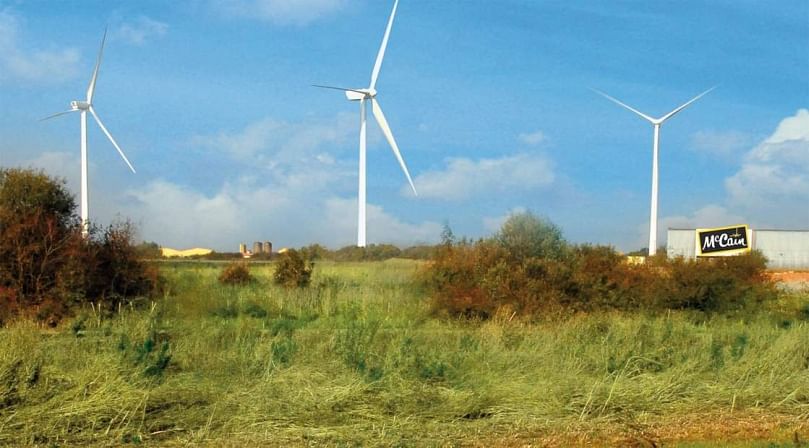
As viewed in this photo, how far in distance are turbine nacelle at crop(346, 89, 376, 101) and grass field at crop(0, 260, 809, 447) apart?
27680 millimetres

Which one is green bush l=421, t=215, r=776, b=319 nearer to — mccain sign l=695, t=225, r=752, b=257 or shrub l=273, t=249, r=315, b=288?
shrub l=273, t=249, r=315, b=288

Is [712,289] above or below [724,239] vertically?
below

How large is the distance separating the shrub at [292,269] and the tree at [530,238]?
854 cm

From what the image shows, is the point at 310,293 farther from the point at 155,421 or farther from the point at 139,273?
the point at 155,421

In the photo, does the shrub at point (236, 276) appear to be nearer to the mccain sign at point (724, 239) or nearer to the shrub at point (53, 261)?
the shrub at point (53, 261)

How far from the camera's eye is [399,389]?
11.3m

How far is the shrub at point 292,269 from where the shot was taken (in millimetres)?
31641

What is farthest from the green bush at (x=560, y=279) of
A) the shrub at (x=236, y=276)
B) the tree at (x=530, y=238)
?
the shrub at (x=236, y=276)

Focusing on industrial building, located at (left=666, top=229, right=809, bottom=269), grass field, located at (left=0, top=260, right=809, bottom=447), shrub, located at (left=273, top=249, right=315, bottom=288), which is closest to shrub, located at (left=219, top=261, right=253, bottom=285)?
shrub, located at (left=273, top=249, right=315, bottom=288)

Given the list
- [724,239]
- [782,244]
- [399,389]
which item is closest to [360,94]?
[724,239]

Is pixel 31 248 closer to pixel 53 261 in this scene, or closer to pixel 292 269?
pixel 53 261

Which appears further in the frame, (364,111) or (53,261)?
(364,111)

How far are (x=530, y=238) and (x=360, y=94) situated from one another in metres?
19.8

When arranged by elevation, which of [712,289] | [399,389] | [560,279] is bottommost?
[399,389]
